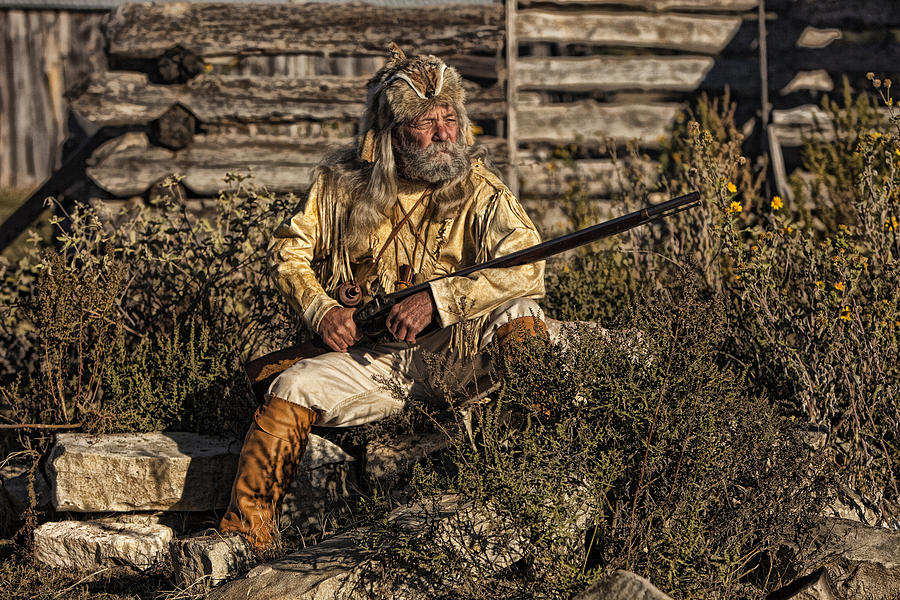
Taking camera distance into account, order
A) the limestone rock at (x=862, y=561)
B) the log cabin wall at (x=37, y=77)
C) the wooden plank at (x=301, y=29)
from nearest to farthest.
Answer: the limestone rock at (x=862, y=561)
the wooden plank at (x=301, y=29)
the log cabin wall at (x=37, y=77)

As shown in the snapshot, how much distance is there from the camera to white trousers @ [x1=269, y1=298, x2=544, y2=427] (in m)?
4.18

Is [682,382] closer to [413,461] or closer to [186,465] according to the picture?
[413,461]

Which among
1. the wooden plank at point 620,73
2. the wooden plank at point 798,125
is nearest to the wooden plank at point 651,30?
the wooden plank at point 620,73

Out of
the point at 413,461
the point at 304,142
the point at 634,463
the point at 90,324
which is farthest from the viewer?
the point at 304,142

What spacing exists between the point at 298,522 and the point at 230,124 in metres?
4.85

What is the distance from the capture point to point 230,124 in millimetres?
8516

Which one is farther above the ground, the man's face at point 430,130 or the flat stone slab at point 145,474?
the man's face at point 430,130

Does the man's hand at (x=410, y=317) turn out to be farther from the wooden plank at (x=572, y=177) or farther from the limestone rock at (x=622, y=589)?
the wooden plank at (x=572, y=177)

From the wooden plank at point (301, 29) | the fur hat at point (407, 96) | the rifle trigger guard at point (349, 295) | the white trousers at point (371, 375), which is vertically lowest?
the white trousers at point (371, 375)

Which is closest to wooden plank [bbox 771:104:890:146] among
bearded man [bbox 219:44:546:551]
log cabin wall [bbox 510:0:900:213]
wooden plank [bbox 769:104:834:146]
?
wooden plank [bbox 769:104:834:146]

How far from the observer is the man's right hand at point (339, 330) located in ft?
14.1

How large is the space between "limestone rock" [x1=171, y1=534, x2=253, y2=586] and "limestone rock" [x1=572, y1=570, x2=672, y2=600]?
57.8 inches

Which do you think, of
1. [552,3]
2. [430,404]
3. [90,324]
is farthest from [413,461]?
[552,3]

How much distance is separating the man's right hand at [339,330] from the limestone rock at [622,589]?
1638 millimetres
